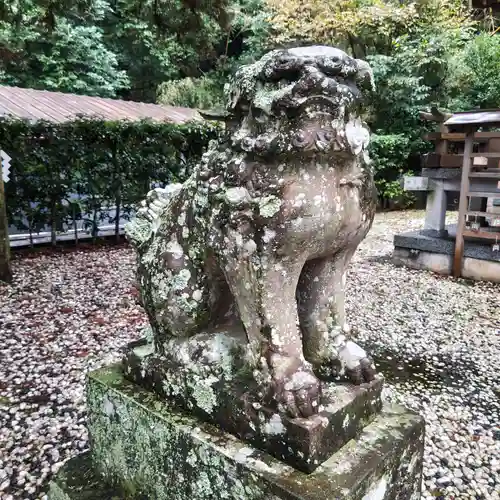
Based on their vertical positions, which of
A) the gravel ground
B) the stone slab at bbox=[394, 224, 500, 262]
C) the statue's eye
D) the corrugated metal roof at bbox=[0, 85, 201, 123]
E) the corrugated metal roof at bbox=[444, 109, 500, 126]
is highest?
the corrugated metal roof at bbox=[0, 85, 201, 123]

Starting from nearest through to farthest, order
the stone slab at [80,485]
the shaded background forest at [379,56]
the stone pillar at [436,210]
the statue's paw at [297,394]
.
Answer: the statue's paw at [297,394] < the stone slab at [80,485] < the stone pillar at [436,210] < the shaded background forest at [379,56]

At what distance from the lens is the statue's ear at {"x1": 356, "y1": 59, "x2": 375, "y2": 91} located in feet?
3.88

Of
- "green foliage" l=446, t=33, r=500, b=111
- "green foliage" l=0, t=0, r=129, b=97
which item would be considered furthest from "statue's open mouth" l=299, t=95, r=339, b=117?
"green foliage" l=0, t=0, r=129, b=97

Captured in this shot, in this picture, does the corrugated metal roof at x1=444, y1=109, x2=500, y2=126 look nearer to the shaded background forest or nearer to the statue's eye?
the shaded background forest

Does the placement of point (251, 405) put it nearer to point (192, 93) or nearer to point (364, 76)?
point (364, 76)

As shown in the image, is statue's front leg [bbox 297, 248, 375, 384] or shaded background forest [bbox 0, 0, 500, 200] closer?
statue's front leg [bbox 297, 248, 375, 384]

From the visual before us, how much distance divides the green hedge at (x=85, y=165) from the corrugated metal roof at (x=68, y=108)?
0.54 metres

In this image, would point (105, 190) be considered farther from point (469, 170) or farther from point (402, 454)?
point (402, 454)

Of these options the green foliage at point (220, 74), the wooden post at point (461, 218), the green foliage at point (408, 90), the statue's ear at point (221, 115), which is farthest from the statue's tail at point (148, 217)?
the green foliage at point (220, 74)

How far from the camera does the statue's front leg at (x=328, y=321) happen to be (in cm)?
137

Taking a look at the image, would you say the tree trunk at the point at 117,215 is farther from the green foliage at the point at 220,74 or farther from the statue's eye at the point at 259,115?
the green foliage at the point at 220,74

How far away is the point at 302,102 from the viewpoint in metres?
1.07

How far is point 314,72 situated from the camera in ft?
3.51

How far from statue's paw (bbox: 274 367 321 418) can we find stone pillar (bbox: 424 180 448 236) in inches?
225
